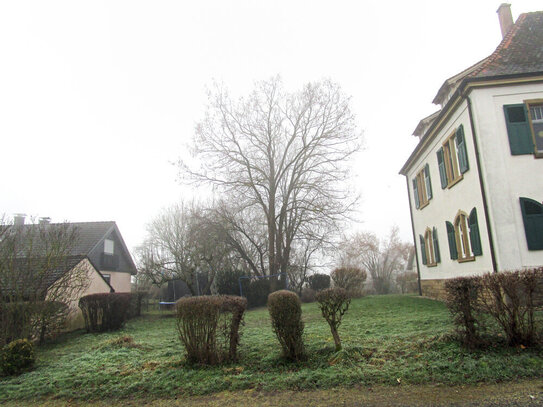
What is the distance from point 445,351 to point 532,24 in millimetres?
13529

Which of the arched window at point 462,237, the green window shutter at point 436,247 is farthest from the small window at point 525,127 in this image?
the green window shutter at point 436,247

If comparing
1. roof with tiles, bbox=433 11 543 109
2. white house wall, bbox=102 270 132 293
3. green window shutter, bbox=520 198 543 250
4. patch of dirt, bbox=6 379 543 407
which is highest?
roof with tiles, bbox=433 11 543 109

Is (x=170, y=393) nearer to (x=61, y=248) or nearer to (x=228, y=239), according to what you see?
(x=61, y=248)

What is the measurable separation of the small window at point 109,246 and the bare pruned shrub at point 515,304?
26338 mm

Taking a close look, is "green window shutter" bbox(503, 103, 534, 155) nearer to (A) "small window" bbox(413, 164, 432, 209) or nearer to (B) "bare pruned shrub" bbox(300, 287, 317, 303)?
(A) "small window" bbox(413, 164, 432, 209)

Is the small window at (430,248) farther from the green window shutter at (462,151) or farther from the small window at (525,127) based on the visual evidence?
the small window at (525,127)

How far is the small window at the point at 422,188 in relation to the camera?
1782cm

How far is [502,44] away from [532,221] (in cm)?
638

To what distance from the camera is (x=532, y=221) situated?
10867 millimetres

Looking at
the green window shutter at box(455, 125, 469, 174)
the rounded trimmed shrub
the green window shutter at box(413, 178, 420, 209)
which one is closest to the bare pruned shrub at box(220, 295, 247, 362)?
the rounded trimmed shrub

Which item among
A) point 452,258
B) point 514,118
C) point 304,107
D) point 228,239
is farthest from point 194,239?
point 514,118

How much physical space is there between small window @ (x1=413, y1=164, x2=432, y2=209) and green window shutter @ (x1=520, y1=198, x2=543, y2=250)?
6.65m

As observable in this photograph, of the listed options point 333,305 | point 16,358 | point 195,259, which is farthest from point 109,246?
point 333,305

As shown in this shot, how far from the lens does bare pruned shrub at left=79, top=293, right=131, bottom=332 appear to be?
14.2m
